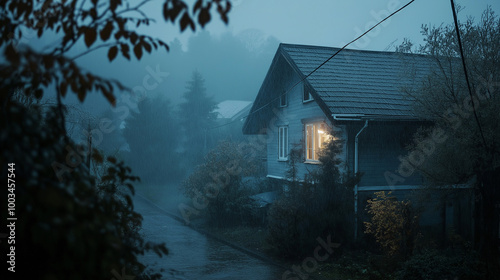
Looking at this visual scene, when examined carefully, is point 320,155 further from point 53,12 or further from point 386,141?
point 53,12

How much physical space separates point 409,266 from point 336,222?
9.44ft

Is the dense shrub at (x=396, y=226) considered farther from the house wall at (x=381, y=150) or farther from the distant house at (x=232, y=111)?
the distant house at (x=232, y=111)

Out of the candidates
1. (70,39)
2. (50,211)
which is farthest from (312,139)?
(50,211)

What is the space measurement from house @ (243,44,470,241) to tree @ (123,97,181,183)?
16583 mm

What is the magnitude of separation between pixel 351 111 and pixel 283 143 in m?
5.84

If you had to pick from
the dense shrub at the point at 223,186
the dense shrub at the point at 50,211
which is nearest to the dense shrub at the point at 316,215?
the dense shrub at the point at 223,186

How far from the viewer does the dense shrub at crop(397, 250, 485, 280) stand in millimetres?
8125

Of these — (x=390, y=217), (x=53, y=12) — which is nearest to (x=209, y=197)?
(x=390, y=217)

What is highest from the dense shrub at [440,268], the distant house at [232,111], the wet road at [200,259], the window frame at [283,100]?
the distant house at [232,111]

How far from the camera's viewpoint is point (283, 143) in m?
19.9

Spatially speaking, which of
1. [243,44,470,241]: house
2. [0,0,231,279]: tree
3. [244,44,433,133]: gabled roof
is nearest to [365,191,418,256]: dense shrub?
[243,44,470,241]: house

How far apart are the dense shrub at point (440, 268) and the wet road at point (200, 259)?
9.72ft

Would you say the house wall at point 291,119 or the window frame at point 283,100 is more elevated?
the window frame at point 283,100

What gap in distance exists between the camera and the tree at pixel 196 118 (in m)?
37.4
